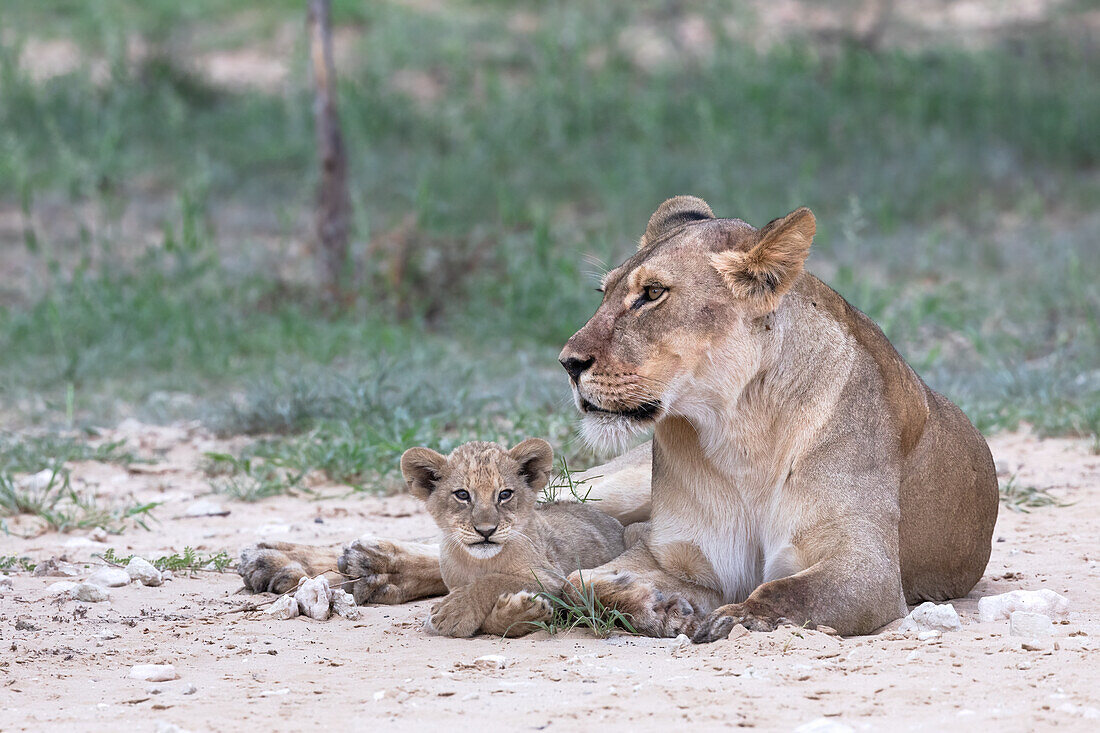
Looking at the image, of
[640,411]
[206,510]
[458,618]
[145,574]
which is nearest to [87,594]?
[145,574]

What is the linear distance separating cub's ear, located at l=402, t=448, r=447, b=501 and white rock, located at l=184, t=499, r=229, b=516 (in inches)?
75.3

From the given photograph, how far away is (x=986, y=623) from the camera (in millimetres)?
3709

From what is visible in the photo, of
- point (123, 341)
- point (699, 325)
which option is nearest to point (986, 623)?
point (699, 325)

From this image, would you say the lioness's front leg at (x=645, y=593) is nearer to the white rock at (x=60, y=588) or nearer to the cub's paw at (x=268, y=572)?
the cub's paw at (x=268, y=572)

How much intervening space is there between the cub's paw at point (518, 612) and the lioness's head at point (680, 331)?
49 centimetres

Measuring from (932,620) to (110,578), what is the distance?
2.63 meters

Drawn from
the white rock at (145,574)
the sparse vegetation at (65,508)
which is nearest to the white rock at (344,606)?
the white rock at (145,574)

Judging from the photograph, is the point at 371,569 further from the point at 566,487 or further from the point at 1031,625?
the point at 1031,625

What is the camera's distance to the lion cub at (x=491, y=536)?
3.76m

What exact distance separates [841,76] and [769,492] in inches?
443

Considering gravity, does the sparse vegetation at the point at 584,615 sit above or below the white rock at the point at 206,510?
above

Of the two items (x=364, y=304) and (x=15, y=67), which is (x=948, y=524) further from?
(x=15, y=67)

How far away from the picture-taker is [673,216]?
176 inches

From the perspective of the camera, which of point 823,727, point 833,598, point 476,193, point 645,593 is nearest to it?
point 823,727
